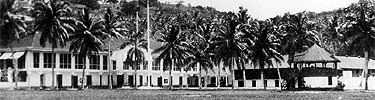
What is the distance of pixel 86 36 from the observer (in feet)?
275

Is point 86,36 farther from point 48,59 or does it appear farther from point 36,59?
point 36,59

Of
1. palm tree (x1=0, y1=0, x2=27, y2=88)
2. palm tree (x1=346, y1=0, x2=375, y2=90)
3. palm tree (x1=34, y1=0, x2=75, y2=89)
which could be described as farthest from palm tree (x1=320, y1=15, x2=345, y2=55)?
palm tree (x1=0, y1=0, x2=27, y2=88)

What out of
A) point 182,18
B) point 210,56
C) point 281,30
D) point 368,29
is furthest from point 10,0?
point 182,18

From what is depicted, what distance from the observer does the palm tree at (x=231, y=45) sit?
91.8m

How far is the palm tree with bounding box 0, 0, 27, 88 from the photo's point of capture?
18.9 metres

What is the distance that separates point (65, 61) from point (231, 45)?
2426 centimetres

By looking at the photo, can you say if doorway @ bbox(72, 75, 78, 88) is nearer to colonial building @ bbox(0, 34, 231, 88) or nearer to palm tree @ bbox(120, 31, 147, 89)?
colonial building @ bbox(0, 34, 231, 88)

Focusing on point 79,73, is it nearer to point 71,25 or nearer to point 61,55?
point 61,55

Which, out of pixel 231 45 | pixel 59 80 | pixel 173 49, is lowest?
pixel 59 80

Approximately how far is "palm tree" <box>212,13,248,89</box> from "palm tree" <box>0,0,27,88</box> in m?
72.5

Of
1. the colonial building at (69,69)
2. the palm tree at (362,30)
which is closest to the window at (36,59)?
the colonial building at (69,69)

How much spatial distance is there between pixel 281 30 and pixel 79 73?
112 ft

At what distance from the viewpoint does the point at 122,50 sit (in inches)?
3944

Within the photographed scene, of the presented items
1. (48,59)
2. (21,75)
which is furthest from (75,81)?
(21,75)
